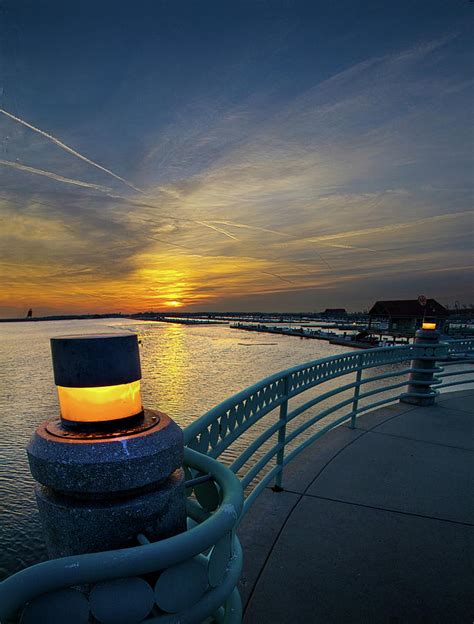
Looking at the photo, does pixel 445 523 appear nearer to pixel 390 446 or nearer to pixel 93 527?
pixel 390 446

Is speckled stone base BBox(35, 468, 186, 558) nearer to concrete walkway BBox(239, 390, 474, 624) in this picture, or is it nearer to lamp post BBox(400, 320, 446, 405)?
concrete walkway BBox(239, 390, 474, 624)

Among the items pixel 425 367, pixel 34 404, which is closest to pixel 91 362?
pixel 425 367

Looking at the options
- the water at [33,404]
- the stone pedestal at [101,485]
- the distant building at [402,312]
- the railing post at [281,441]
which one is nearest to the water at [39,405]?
the water at [33,404]

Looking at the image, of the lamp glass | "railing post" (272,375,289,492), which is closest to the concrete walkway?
"railing post" (272,375,289,492)

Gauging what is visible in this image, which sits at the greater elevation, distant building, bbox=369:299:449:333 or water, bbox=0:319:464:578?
distant building, bbox=369:299:449:333

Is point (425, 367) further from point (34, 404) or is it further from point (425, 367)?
point (34, 404)

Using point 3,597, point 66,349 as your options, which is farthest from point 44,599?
point 66,349

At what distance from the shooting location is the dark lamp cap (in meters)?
1.16

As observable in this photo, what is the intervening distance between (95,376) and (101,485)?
35cm

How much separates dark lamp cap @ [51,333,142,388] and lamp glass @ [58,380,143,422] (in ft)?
0.11

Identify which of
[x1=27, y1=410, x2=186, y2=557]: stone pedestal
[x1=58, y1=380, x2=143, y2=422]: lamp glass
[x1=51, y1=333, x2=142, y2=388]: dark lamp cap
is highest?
[x1=51, y1=333, x2=142, y2=388]: dark lamp cap

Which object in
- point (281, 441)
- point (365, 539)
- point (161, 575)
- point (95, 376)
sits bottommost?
point (365, 539)

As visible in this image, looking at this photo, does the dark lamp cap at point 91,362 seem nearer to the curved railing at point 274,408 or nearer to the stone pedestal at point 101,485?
the stone pedestal at point 101,485

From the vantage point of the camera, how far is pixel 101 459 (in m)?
1.08
